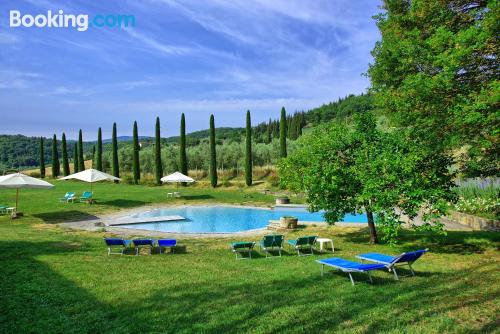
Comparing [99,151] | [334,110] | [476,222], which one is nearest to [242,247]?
[476,222]

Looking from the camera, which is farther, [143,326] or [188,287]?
[188,287]

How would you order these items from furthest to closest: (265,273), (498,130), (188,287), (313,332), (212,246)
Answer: (212,246)
(265,273)
(498,130)
(188,287)
(313,332)

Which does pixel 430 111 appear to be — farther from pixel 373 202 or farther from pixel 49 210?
pixel 49 210

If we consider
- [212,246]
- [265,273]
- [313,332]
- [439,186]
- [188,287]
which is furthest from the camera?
[212,246]

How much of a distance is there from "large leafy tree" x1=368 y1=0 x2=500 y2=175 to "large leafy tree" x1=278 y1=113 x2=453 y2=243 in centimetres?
97

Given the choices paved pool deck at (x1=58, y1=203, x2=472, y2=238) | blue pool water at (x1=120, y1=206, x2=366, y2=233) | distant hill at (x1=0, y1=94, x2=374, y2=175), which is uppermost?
distant hill at (x1=0, y1=94, x2=374, y2=175)

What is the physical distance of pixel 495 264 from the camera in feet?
31.7

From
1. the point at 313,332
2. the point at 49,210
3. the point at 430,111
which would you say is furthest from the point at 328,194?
the point at 49,210

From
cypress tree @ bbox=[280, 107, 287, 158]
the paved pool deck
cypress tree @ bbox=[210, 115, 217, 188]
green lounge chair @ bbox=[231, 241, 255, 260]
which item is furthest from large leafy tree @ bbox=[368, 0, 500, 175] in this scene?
cypress tree @ bbox=[210, 115, 217, 188]

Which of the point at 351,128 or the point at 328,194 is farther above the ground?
the point at 351,128

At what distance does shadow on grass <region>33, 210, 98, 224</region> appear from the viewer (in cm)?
2053

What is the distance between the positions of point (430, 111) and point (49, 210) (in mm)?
22783

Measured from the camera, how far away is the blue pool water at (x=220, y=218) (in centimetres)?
2147

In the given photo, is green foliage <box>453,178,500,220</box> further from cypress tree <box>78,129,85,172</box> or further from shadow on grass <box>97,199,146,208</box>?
cypress tree <box>78,129,85,172</box>
